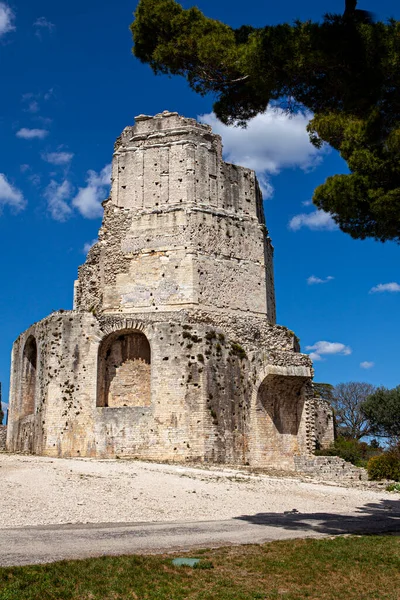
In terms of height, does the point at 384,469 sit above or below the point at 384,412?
below

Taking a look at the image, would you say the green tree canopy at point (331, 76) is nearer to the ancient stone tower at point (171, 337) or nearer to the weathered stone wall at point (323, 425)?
the ancient stone tower at point (171, 337)

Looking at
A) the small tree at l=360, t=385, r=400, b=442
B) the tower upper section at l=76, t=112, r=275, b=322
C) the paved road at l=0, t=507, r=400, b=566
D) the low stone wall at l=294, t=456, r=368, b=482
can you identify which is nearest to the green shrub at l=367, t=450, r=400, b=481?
the low stone wall at l=294, t=456, r=368, b=482

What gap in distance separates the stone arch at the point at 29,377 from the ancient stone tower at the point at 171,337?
0.05 metres

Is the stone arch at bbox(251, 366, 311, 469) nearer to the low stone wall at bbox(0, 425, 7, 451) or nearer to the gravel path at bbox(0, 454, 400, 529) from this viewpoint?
the gravel path at bbox(0, 454, 400, 529)

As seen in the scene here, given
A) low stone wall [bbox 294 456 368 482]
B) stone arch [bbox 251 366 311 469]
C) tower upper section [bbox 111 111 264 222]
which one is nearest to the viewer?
low stone wall [bbox 294 456 368 482]

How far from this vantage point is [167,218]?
2611 centimetres

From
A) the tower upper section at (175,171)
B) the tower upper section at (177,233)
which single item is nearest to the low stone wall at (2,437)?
the tower upper section at (177,233)

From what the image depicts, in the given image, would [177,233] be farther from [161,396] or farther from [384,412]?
[384,412]

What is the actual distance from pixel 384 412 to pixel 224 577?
41.3 metres

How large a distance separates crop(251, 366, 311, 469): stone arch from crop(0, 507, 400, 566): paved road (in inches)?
439

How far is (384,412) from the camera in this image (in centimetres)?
4516

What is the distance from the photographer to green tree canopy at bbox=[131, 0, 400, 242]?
10625mm

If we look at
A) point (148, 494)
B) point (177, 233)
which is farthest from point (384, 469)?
point (177, 233)

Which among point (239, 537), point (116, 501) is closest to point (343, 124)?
point (239, 537)
